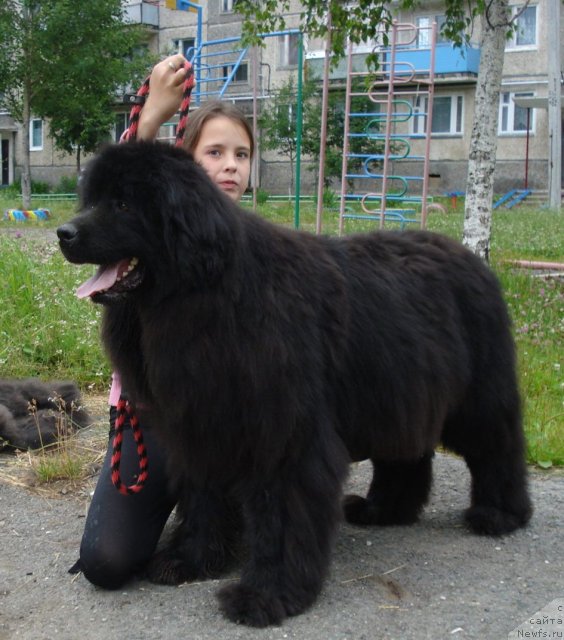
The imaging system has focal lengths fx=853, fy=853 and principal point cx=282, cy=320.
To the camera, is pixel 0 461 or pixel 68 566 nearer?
pixel 68 566

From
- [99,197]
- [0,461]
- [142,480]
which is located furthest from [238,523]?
[0,461]

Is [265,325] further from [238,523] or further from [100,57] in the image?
[100,57]

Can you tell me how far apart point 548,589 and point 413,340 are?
40.3 inches

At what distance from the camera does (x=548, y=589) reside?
3090 mm

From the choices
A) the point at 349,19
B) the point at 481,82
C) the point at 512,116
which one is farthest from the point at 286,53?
the point at 481,82

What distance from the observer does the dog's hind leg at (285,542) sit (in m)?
2.85

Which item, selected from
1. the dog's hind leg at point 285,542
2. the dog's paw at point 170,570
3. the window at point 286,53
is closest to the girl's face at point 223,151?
the dog's hind leg at point 285,542

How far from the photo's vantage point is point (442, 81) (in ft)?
110

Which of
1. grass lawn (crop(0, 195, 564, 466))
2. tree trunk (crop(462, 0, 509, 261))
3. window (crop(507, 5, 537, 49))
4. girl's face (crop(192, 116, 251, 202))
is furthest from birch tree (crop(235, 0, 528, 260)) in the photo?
window (crop(507, 5, 537, 49))

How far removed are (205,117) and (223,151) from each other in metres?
0.16

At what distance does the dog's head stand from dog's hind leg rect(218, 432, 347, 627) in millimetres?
740

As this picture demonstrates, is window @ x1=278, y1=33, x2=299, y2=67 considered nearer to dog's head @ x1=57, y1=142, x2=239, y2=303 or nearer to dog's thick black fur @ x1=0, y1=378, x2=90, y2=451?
dog's thick black fur @ x1=0, y1=378, x2=90, y2=451

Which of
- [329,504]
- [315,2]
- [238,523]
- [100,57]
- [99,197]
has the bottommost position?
[238,523]

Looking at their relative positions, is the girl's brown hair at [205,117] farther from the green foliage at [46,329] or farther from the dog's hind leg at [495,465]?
the green foliage at [46,329]
